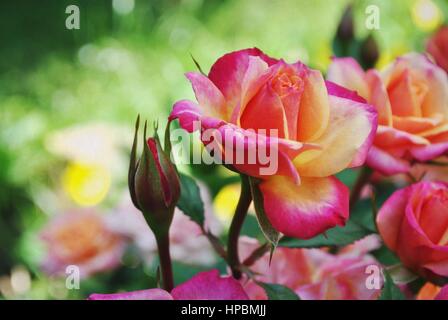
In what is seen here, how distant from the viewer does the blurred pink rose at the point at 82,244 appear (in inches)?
35.5

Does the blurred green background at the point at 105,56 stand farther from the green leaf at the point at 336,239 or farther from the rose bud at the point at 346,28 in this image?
the green leaf at the point at 336,239

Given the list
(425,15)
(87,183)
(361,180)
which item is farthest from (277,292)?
(425,15)

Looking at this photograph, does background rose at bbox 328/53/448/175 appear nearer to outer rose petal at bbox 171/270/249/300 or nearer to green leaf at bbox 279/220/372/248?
green leaf at bbox 279/220/372/248

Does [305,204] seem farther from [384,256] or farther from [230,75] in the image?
[384,256]

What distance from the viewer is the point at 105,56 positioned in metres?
2.16

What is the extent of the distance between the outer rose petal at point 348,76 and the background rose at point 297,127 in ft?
0.38

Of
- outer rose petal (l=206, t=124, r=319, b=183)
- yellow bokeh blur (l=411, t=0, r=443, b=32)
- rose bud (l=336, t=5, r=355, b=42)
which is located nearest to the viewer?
outer rose petal (l=206, t=124, r=319, b=183)

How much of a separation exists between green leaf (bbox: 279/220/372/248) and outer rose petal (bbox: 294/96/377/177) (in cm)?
10

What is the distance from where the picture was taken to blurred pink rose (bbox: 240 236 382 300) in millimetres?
524

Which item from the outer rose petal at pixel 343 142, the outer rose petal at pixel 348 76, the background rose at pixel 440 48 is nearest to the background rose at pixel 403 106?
the outer rose petal at pixel 348 76

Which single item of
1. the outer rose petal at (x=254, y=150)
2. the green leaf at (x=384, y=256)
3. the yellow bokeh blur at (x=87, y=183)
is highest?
the outer rose petal at (x=254, y=150)

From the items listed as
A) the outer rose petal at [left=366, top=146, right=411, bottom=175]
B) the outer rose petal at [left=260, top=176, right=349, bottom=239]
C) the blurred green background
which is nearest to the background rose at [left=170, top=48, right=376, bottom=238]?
the outer rose petal at [left=260, top=176, right=349, bottom=239]

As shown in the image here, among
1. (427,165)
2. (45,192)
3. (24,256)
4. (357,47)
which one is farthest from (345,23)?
(45,192)

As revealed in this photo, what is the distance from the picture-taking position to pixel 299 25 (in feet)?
7.39
